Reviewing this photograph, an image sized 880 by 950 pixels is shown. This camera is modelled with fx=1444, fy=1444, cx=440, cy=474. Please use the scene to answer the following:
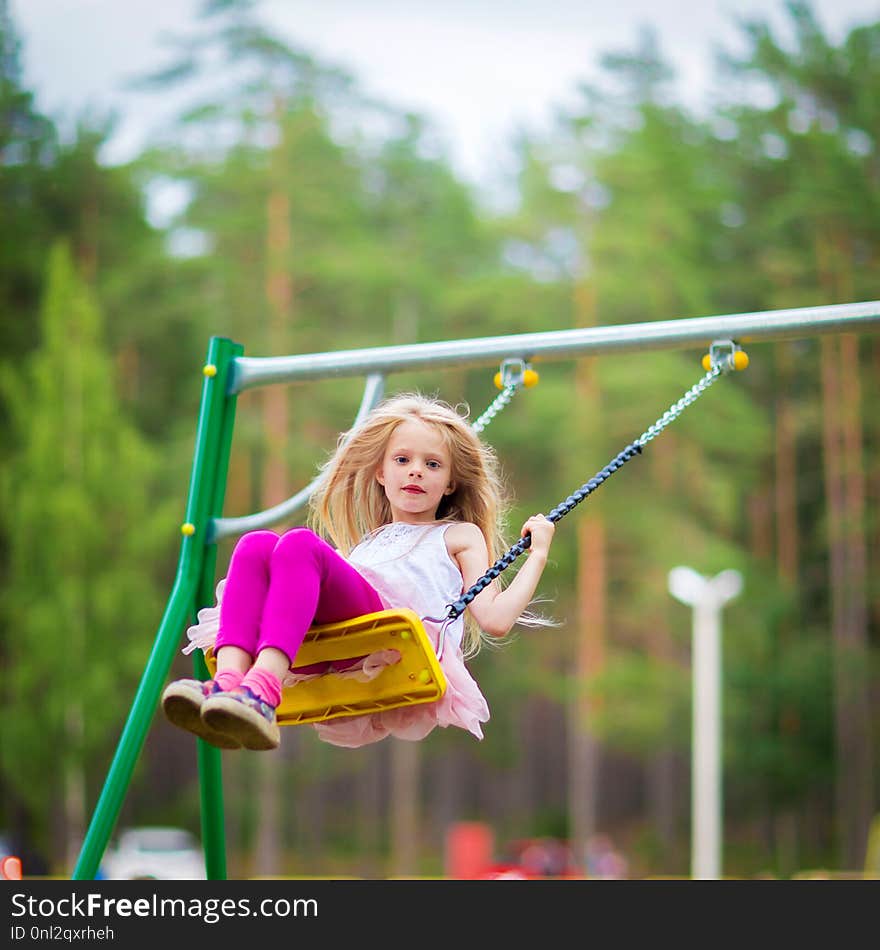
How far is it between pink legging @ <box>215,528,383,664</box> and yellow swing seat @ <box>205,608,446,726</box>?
8 cm

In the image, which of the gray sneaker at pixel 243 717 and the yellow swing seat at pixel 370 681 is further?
the yellow swing seat at pixel 370 681

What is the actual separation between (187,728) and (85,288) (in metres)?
17.2

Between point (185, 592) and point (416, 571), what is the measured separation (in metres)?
0.72

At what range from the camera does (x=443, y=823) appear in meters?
21.7

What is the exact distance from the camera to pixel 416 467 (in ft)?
12.2

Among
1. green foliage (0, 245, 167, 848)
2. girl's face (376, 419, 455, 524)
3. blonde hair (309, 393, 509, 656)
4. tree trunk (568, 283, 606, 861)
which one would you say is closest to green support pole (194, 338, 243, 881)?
blonde hair (309, 393, 509, 656)

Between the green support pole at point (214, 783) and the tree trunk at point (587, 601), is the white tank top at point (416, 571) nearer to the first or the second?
the green support pole at point (214, 783)

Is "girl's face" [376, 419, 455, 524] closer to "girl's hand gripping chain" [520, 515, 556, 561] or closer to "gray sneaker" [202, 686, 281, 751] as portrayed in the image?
"girl's hand gripping chain" [520, 515, 556, 561]

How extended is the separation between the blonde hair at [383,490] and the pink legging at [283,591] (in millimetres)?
472

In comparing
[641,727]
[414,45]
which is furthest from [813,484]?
[414,45]

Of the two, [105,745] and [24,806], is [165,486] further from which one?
[24,806]

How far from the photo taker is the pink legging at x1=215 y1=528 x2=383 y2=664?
10.5ft

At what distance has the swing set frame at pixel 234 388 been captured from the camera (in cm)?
366

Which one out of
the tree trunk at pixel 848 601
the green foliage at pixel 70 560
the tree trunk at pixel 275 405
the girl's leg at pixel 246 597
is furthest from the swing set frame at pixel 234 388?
the tree trunk at pixel 848 601
